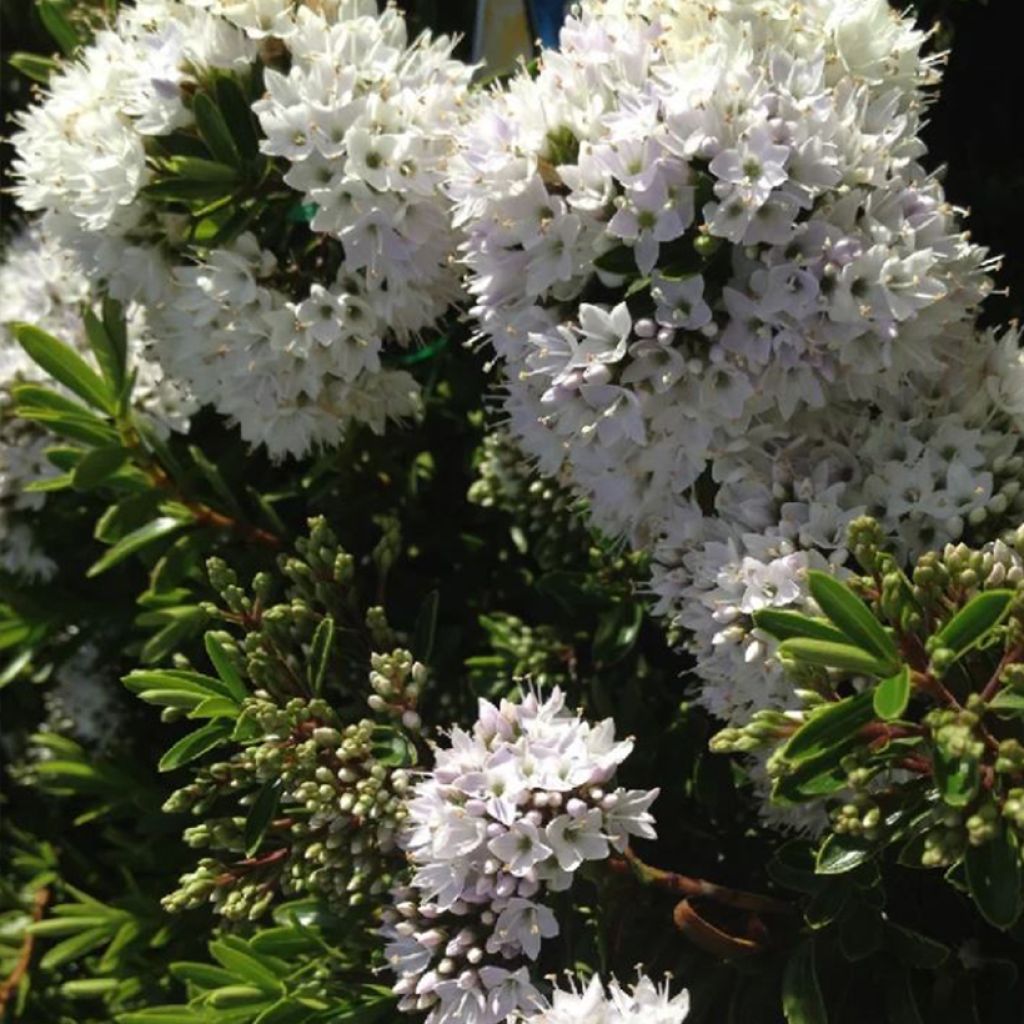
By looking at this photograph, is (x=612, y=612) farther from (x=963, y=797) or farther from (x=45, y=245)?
(x=45, y=245)

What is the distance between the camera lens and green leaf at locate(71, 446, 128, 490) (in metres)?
2.19

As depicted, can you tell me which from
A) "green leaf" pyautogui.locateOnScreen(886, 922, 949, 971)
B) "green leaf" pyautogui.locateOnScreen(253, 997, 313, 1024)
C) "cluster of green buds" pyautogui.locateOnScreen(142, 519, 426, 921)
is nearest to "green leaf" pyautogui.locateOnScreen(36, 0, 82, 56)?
"cluster of green buds" pyautogui.locateOnScreen(142, 519, 426, 921)

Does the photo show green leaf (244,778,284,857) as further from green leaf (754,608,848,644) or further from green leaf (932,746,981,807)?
green leaf (932,746,981,807)

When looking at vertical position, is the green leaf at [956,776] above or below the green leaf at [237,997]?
below

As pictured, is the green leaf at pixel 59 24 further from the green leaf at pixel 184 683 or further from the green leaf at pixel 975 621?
the green leaf at pixel 975 621

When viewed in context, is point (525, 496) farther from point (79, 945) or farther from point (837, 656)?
point (79, 945)

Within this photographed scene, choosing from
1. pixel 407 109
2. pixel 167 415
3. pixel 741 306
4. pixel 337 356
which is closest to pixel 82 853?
pixel 167 415

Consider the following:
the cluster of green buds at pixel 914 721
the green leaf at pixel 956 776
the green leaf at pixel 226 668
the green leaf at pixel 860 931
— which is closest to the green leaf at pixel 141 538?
the green leaf at pixel 226 668

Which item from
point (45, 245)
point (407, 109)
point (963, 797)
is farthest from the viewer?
point (45, 245)

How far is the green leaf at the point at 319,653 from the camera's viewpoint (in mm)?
1799

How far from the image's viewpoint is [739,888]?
199 centimetres

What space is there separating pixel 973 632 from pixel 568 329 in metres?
0.59

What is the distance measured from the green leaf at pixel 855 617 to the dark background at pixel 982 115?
1.14 meters

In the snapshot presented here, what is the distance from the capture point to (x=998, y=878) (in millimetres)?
1371
